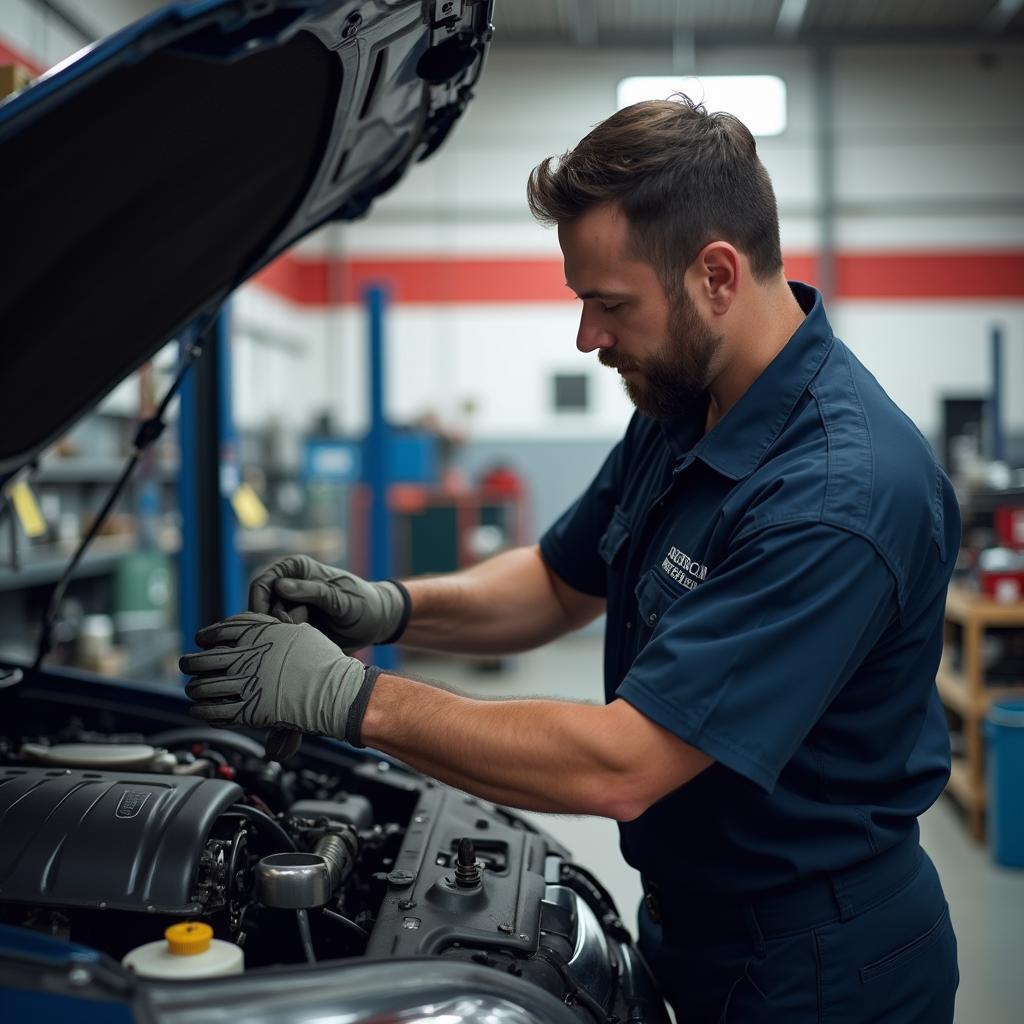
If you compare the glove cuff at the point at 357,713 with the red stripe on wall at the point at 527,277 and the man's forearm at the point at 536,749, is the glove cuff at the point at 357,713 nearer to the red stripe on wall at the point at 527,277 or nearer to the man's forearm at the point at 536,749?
the man's forearm at the point at 536,749

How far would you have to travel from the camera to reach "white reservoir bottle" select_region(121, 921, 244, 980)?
880 mm

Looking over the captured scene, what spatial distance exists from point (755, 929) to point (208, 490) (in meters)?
2.73

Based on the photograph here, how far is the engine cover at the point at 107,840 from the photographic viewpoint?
1.04 m

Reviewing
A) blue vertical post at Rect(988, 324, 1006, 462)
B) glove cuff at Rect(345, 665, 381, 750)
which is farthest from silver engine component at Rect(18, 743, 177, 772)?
blue vertical post at Rect(988, 324, 1006, 462)

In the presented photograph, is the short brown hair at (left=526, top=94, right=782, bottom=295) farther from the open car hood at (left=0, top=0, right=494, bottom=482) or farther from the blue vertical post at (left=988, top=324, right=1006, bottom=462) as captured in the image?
the blue vertical post at (left=988, top=324, right=1006, bottom=462)

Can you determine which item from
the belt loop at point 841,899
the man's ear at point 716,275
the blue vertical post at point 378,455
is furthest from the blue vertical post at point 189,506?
the belt loop at point 841,899

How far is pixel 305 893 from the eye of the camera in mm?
1042

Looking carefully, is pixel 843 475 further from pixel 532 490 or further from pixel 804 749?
pixel 532 490

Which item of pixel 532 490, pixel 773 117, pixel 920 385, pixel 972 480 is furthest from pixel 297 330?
pixel 972 480

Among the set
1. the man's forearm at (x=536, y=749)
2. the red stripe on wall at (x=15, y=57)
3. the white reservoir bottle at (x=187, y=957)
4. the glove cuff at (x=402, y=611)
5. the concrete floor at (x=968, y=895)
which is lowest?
the concrete floor at (x=968, y=895)

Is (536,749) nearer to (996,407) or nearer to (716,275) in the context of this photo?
Result: (716,275)

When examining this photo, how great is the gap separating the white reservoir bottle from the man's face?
2.53 feet

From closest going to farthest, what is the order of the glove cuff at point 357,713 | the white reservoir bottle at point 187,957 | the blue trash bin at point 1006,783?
the white reservoir bottle at point 187,957
the glove cuff at point 357,713
the blue trash bin at point 1006,783

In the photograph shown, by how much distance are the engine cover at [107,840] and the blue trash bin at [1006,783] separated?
2.79 metres
